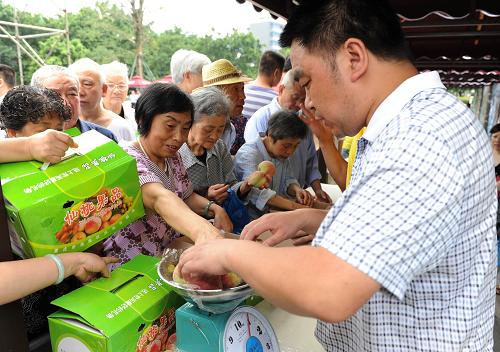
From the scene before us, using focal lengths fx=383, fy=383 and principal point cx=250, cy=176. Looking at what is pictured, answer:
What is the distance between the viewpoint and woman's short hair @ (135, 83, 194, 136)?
5.93ft

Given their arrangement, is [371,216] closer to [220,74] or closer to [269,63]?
[220,74]

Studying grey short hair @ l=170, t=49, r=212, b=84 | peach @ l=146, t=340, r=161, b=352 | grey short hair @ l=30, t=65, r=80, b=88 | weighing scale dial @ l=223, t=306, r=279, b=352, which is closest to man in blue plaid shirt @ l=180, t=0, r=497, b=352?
weighing scale dial @ l=223, t=306, r=279, b=352

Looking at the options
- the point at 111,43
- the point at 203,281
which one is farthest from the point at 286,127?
the point at 111,43

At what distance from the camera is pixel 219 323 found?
1086mm

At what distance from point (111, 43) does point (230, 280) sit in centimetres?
2661

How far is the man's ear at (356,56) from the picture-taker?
85cm

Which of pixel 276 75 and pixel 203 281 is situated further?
pixel 276 75

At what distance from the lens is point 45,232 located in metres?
1.05

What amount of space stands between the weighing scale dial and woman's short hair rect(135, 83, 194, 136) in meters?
1.02

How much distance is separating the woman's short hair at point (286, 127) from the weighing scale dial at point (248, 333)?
1.70m

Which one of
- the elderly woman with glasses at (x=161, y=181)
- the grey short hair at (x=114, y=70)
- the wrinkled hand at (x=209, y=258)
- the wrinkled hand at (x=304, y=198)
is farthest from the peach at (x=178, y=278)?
the grey short hair at (x=114, y=70)

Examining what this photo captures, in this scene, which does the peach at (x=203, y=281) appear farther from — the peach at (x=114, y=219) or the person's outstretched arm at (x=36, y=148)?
the person's outstretched arm at (x=36, y=148)

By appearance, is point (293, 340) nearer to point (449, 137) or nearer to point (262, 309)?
point (262, 309)

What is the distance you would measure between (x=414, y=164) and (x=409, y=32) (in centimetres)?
395
